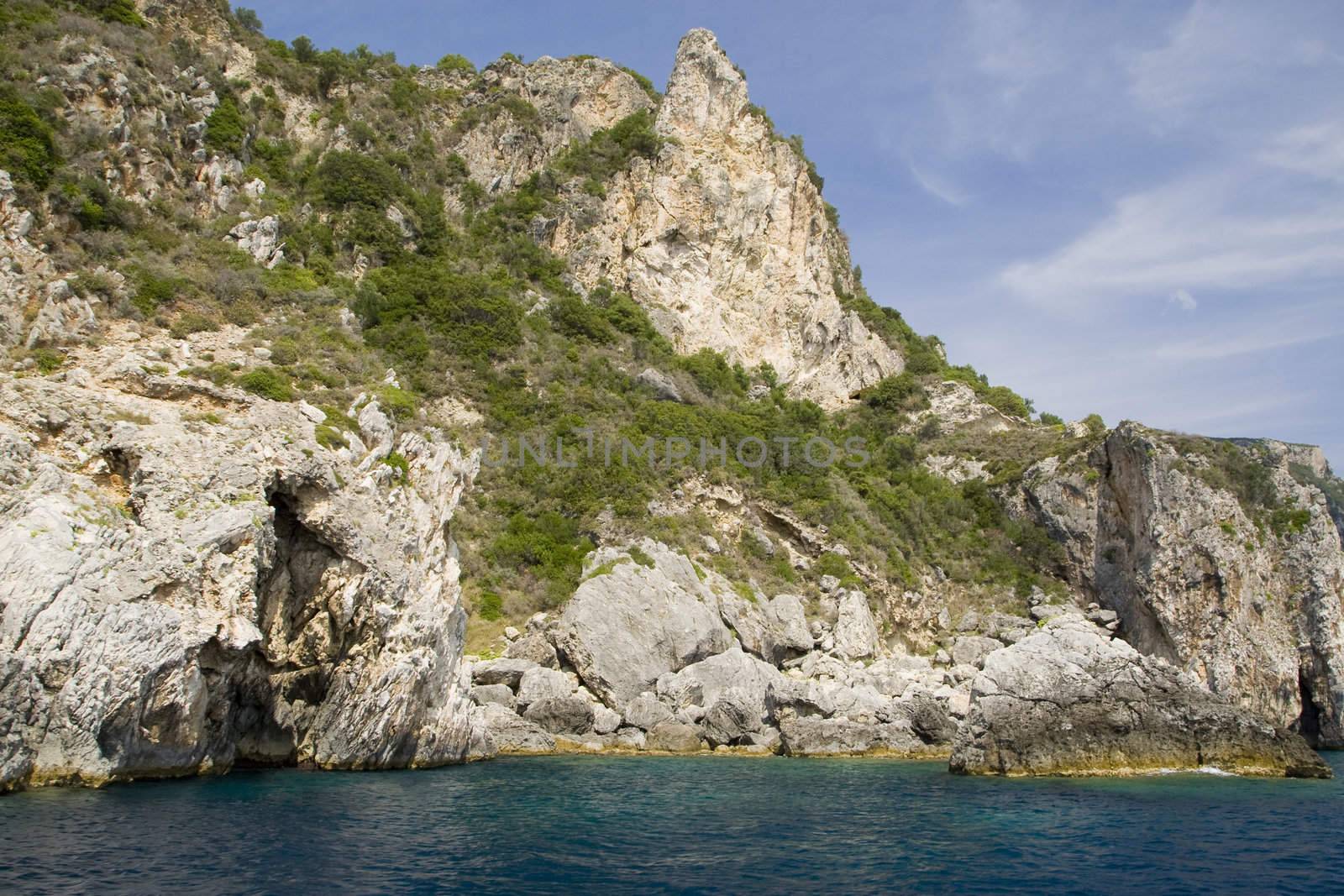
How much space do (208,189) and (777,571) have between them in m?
31.5

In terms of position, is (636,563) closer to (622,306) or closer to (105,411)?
(105,411)

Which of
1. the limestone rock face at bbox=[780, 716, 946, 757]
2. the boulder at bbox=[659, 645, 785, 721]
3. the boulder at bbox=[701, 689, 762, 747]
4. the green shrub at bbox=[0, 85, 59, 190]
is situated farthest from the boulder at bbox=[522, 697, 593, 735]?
the green shrub at bbox=[0, 85, 59, 190]

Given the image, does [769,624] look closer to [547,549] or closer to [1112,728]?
[547,549]

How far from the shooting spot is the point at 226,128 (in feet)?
140

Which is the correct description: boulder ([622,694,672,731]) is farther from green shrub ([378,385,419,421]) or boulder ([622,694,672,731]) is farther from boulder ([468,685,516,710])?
green shrub ([378,385,419,421])

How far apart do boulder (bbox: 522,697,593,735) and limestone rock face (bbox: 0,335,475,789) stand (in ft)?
16.5

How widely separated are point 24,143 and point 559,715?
25.9 m

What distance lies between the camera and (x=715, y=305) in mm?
57281

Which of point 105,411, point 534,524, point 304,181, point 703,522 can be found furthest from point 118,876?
point 304,181

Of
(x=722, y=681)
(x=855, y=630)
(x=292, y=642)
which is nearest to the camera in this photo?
(x=292, y=642)

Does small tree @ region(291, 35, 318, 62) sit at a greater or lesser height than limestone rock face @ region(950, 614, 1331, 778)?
greater

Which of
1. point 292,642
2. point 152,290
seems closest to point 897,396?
point 152,290

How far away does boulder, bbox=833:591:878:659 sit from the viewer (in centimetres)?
3538

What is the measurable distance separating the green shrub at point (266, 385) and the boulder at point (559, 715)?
12603mm
